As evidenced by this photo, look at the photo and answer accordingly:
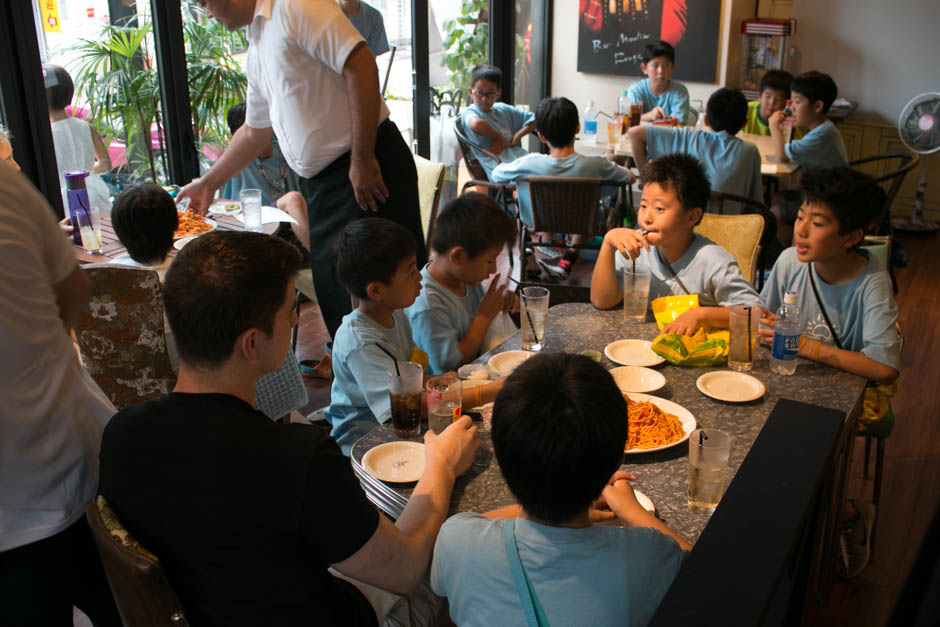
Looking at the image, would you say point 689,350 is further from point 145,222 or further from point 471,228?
point 145,222

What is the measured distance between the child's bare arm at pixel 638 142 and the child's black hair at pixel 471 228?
7.65ft

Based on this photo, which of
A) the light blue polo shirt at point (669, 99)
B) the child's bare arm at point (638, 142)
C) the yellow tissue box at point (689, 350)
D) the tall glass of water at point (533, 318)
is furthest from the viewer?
the light blue polo shirt at point (669, 99)

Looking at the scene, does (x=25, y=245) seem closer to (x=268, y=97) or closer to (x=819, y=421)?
(x=819, y=421)

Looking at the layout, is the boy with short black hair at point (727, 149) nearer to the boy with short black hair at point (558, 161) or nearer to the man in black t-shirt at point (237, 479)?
the boy with short black hair at point (558, 161)

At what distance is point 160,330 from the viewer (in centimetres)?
221

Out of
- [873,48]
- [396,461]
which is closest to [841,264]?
[396,461]

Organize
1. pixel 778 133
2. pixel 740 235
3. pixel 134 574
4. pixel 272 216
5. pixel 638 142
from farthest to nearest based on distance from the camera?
pixel 778 133, pixel 638 142, pixel 272 216, pixel 740 235, pixel 134 574

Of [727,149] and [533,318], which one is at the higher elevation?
[727,149]

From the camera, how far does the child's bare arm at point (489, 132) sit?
16.9 feet

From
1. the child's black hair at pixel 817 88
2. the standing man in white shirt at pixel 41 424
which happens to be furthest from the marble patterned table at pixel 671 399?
the child's black hair at pixel 817 88

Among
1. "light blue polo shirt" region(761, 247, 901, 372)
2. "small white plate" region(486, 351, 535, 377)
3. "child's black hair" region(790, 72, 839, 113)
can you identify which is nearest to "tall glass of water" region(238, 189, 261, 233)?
"small white plate" region(486, 351, 535, 377)

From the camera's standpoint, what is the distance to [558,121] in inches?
168

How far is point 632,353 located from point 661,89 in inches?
162

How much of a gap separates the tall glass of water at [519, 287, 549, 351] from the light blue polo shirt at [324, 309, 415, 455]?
0.33 meters
